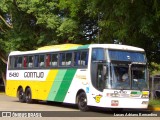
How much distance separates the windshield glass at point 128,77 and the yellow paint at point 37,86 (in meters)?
5.05

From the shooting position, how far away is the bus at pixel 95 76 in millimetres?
19250

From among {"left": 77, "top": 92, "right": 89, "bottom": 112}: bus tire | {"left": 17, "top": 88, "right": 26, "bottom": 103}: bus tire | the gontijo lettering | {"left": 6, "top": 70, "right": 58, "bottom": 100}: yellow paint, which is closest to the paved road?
{"left": 77, "top": 92, "right": 89, "bottom": 112}: bus tire

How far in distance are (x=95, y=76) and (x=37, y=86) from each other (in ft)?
22.0

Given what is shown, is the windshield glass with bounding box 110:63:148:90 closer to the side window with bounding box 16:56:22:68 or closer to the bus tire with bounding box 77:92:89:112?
the bus tire with bounding box 77:92:89:112

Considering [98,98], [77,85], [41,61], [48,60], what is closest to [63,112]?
[98,98]

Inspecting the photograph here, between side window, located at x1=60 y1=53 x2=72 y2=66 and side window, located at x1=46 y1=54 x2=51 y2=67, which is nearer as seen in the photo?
side window, located at x1=60 y1=53 x2=72 y2=66

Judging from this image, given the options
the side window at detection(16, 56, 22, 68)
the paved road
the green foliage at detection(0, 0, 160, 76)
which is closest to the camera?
the paved road

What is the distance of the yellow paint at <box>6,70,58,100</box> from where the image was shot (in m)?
24.2

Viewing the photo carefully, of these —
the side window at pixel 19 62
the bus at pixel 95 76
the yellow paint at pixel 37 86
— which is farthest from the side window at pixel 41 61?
the side window at pixel 19 62

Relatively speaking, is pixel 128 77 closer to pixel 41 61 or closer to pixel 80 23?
pixel 41 61

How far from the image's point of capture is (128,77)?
19.4 meters

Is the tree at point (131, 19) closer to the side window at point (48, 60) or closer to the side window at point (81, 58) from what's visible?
the side window at point (81, 58)

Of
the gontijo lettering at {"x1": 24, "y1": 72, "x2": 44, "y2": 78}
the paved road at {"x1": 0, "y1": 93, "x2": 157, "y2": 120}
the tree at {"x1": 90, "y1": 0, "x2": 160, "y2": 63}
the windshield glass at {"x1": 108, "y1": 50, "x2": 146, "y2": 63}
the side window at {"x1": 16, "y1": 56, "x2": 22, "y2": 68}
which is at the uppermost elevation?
the tree at {"x1": 90, "y1": 0, "x2": 160, "y2": 63}

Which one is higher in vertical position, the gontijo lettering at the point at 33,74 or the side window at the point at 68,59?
the side window at the point at 68,59
